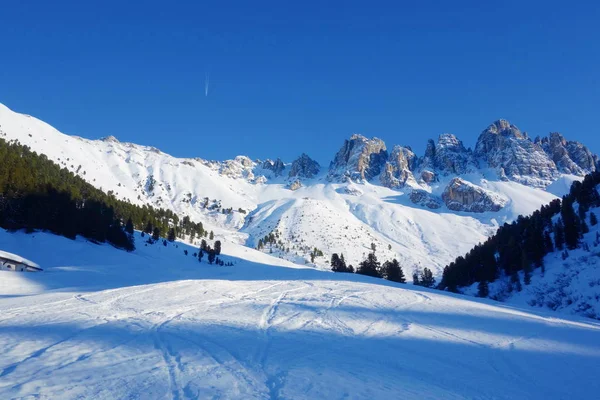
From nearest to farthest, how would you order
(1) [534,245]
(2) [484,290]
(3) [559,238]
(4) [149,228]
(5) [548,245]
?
1. (2) [484,290]
2. (3) [559,238]
3. (1) [534,245]
4. (5) [548,245]
5. (4) [149,228]

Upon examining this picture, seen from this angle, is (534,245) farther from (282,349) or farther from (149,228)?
(149,228)

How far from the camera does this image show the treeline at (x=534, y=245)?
39906 millimetres

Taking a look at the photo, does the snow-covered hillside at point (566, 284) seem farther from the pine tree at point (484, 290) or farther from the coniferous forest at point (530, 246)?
Answer: the coniferous forest at point (530, 246)

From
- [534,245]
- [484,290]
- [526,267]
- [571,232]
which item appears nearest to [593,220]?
[571,232]

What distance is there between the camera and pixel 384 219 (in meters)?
181

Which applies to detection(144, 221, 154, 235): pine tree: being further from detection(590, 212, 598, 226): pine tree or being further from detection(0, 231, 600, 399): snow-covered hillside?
detection(590, 212, 598, 226): pine tree

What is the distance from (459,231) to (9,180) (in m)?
171

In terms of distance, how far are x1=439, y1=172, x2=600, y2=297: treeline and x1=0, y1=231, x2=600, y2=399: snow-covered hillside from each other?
1238 inches

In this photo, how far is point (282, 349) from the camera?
335 inches

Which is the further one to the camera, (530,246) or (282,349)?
(530,246)

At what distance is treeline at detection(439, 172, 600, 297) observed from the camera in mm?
39906

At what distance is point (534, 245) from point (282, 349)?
44057 millimetres

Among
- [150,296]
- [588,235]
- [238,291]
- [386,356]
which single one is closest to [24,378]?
[386,356]

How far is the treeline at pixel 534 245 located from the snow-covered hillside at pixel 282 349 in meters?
31.4
